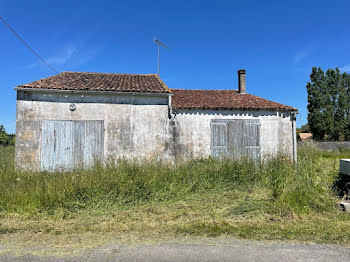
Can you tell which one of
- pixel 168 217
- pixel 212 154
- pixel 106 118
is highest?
pixel 106 118

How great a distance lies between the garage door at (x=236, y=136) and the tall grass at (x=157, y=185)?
301cm

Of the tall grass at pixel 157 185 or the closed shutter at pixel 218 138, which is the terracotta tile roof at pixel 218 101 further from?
the tall grass at pixel 157 185

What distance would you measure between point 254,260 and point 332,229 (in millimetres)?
1705

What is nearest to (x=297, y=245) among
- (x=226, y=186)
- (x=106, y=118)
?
(x=226, y=186)

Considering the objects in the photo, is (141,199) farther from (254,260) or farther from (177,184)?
(254,260)

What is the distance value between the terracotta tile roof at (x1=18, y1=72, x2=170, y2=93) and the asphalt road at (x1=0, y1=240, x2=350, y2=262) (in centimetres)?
655

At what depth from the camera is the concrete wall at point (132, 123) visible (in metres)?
8.09

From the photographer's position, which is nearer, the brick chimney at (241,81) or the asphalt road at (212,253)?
the asphalt road at (212,253)

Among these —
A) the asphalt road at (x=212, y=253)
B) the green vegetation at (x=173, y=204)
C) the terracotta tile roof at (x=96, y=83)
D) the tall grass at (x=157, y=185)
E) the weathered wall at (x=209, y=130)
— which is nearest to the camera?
the asphalt road at (x=212, y=253)

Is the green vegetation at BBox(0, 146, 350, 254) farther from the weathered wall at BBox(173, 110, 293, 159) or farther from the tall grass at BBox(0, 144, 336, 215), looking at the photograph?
the weathered wall at BBox(173, 110, 293, 159)

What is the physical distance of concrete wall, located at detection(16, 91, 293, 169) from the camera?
8094mm

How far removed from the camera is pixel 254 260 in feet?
8.43

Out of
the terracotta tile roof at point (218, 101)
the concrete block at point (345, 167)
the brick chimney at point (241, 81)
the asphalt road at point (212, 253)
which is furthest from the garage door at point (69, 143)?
the brick chimney at point (241, 81)

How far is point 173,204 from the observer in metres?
4.67
